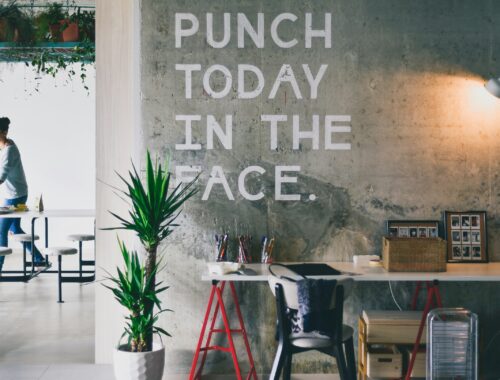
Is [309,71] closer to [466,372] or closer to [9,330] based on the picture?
[466,372]

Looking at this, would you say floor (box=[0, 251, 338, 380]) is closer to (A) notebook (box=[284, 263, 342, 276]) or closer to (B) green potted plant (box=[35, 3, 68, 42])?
(A) notebook (box=[284, 263, 342, 276])

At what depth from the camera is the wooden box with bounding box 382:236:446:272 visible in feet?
15.2

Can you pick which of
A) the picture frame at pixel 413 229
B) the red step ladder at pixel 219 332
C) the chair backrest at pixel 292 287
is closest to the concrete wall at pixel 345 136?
the picture frame at pixel 413 229

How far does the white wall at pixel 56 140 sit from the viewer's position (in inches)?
428

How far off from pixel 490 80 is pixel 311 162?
144 centimetres

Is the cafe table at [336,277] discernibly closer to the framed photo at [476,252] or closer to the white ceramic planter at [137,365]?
the framed photo at [476,252]

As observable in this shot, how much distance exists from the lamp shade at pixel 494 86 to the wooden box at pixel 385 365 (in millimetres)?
2016

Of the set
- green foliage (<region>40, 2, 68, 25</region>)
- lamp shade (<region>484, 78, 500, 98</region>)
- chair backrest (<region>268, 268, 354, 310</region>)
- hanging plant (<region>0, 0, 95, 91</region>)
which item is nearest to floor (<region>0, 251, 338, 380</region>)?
chair backrest (<region>268, 268, 354, 310</region>)

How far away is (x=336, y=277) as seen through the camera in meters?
4.33

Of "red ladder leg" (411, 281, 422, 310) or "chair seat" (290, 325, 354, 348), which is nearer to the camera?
"chair seat" (290, 325, 354, 348)

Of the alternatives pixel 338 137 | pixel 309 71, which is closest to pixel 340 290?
pixel 338 137

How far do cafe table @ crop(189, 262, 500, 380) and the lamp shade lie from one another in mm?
1275

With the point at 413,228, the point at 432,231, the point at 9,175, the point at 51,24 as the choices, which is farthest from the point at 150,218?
the point at 51,24

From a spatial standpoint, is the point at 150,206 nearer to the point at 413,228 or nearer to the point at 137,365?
the point at 137,365
